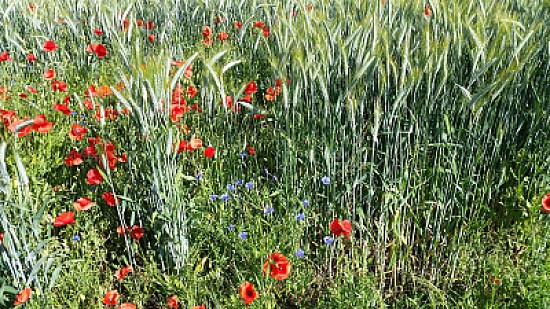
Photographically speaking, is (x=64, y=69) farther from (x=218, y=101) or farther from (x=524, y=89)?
(x=524, y=89)

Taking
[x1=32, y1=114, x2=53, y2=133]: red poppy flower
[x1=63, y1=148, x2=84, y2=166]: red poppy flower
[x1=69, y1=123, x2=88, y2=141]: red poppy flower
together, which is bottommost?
[x1=63, y1=148, x2=84, y2=166]: red poppy flower

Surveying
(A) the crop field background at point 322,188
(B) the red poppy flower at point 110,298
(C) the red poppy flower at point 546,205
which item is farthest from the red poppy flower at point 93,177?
(C) the red poppy flower at point 546,205

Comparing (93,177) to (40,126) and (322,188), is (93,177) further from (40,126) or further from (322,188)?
(322,188)

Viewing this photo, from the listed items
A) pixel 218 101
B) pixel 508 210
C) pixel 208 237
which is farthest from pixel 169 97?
pixel 508 210

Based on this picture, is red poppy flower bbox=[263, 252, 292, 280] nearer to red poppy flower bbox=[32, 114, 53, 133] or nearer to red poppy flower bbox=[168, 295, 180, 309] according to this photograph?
red poppy flower bbox=[168, 295, 180, 309]

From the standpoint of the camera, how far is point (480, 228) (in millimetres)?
1717

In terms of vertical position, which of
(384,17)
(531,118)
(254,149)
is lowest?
(254,149)

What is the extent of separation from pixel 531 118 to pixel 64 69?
236 centimetres

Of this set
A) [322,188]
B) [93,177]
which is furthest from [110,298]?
[322,188]

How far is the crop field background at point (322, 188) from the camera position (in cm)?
155

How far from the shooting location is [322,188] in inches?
75.9

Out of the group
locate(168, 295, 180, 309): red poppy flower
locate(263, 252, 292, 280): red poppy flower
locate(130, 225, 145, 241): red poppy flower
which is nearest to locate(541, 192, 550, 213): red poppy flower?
locate(263, 252, 292, 280): red poppy flower

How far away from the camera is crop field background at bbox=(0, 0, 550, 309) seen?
5.09ft

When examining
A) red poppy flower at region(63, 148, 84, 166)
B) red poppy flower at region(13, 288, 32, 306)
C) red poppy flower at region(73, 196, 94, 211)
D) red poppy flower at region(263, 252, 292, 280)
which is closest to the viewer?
red poppy flower at region(13, 288, 32, 306)
